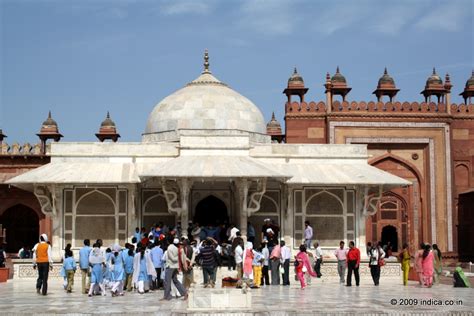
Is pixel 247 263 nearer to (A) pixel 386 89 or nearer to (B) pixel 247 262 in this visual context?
(B) pixel 247 262

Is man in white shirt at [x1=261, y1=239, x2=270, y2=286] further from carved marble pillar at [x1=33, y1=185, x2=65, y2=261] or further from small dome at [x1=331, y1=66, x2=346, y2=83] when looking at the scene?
small dome at [x1=331, y1=66, x2=346, y2=83]

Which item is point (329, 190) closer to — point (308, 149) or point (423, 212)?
point (308, 149)

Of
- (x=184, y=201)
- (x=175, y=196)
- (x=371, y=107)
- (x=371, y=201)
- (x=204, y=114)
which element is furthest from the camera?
(x=371, y=107)

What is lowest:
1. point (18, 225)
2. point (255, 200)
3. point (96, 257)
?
point (96, 257)

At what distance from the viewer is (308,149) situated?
913 inches

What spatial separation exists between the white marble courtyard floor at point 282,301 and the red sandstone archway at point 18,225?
16.9 m

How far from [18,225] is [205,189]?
14.6 m

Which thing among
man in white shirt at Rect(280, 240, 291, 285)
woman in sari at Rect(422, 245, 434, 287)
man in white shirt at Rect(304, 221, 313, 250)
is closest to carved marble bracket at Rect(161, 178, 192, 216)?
man in white shirt at Rect(304, 221, 313, 250)

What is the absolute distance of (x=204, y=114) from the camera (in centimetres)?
2502

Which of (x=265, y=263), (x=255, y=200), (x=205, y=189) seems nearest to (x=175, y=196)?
(x=205, y=189)

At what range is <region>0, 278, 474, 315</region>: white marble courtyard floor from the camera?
12.0 metres

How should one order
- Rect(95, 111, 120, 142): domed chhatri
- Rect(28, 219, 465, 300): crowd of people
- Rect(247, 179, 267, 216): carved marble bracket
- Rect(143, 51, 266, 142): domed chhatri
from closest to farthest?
Rect(28, 219, 465, 300): crowd of people, Rect(247, 179, 267, 216): carved marble bracket, Rect(143, 51, 266, 142): domed chhatri, Rect(95, 111, 120, 142): domed chhatri

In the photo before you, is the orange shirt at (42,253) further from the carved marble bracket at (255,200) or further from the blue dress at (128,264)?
the carved marble bracket at (255,200)

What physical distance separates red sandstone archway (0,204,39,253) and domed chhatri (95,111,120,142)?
609 cm
